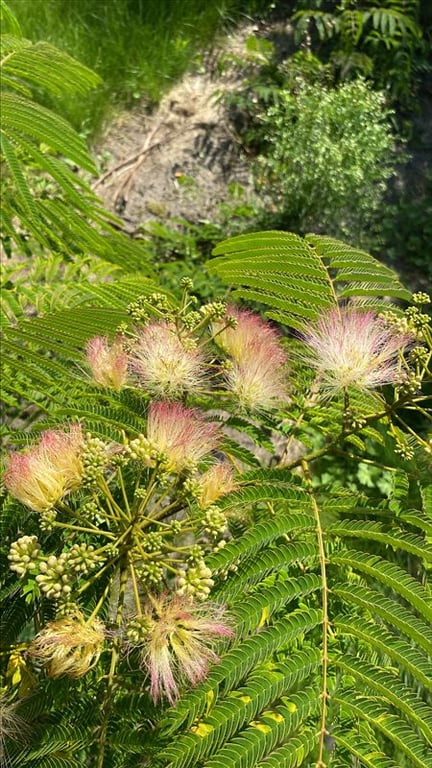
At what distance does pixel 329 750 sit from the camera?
3.54 feet

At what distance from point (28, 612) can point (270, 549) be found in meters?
0.50

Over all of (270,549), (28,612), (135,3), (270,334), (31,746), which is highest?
(135,3)

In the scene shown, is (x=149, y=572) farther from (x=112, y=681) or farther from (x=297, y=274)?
(x=297, y=274)

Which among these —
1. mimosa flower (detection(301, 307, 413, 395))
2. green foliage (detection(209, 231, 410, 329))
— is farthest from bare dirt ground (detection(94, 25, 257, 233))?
mimosa flower (detection(301, 307, 413, 395))

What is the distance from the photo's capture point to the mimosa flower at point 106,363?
1.39 metres

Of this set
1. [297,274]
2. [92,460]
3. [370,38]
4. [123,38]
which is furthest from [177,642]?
[370,38]

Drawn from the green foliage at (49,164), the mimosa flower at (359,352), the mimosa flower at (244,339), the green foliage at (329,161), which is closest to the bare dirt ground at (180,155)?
the green foliage at (329,161)

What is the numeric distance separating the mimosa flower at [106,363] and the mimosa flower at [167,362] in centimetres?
4

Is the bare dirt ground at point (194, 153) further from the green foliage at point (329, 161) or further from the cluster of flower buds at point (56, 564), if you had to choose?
the cluster of flower buds at point (56, 564)

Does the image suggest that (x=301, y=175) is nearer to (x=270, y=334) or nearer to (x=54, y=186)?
(x=54, y=186)

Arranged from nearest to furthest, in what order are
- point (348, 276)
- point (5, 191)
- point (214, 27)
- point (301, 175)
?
point (348, 276), point (5, 191), point (301, 175), point (214, 27)

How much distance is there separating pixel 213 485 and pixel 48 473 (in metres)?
0.29

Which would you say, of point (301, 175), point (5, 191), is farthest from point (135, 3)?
point (5, 191)

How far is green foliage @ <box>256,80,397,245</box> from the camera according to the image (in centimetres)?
539
